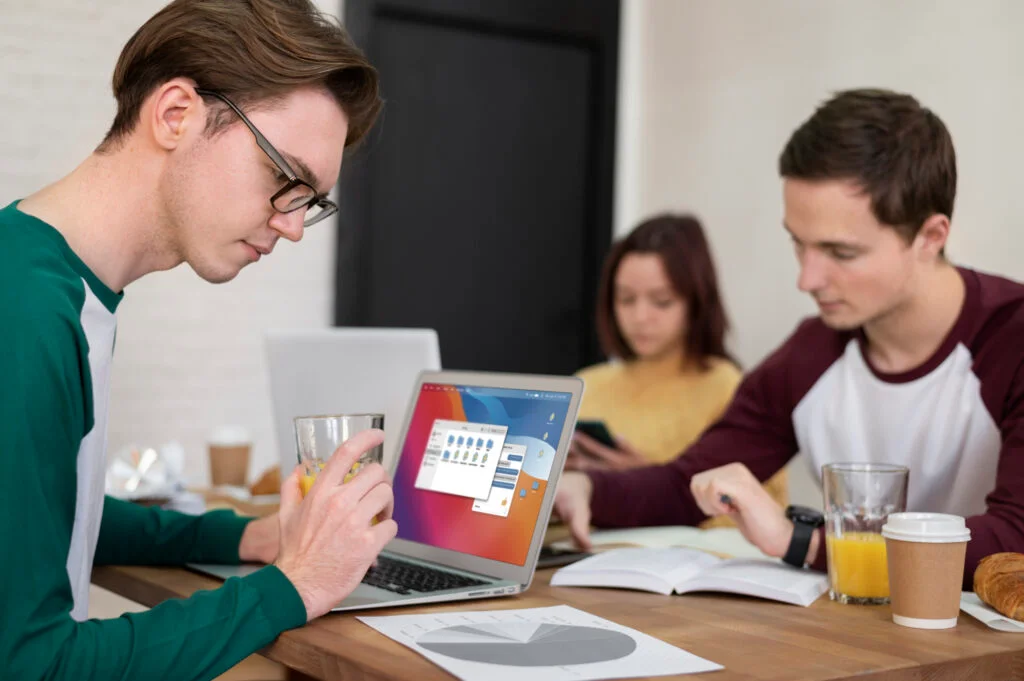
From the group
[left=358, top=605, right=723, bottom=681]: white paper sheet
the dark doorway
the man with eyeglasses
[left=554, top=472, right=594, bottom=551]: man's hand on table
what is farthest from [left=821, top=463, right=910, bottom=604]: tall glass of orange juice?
the dark doorway

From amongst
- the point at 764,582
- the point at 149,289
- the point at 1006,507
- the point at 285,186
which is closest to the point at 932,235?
the point at 1006,507

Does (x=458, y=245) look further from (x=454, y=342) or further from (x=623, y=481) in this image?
(x=623, y=481)

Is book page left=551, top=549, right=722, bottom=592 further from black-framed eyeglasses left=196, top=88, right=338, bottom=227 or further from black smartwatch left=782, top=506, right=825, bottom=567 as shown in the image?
black-framed eyeglasses left=196, top=88, right=338, bottom=227

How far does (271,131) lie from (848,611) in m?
0.84

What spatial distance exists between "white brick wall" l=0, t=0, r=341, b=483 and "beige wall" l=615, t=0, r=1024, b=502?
133 cm

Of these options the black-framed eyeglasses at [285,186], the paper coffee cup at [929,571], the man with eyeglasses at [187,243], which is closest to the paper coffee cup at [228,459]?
the man with eyeglasses at [187,243]

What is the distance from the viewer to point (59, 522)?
0.98m

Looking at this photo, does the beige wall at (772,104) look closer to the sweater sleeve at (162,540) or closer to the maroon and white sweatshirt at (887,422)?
the maroon and white sweatshirt at (887,422)

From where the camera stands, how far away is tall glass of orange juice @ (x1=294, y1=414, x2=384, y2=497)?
4.17 ft

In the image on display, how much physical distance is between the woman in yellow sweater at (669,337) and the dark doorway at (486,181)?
108cm

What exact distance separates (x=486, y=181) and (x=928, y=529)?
10.6 feet

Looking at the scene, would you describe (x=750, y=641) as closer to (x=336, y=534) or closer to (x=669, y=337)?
(x=336, y=534)

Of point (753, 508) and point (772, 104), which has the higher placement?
point (772, 104)

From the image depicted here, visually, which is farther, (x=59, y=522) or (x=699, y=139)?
(x=699, y=139)
